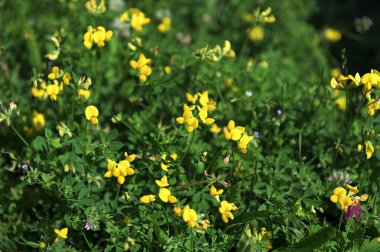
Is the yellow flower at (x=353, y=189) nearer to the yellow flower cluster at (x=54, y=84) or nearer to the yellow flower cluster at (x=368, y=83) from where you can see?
the yellow flower cluster at (x=368, y=83)

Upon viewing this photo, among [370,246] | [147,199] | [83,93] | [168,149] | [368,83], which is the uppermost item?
[368,83]

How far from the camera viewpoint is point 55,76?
9.21 ft

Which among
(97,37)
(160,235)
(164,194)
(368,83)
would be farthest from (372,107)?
(97,37)

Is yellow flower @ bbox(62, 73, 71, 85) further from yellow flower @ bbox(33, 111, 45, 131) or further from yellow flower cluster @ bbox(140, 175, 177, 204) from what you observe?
yellow flower cluster @ bbox(140, 175, 177, 204)

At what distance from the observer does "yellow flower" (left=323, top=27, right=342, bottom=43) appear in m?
5.06

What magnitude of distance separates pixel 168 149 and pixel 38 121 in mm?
901

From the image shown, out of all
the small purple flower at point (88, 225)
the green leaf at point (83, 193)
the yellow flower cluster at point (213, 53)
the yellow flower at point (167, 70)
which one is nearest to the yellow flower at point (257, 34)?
the yellow flower at point (167, 70)

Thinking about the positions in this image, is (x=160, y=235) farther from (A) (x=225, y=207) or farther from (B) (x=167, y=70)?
(B) (x=167, y=70)

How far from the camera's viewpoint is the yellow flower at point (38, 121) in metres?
3.23

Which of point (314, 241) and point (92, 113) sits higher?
point (92, 113)

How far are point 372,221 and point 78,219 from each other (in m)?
1.52

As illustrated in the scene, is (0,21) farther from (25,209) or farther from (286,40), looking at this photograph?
(286,40)

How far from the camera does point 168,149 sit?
9.65ft

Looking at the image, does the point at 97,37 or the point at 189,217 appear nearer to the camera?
the point at 189,217
